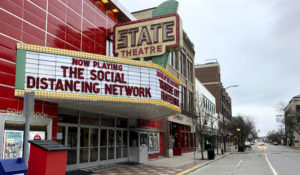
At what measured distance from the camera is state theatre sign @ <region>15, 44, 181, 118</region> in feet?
41.9

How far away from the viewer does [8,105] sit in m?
12.2

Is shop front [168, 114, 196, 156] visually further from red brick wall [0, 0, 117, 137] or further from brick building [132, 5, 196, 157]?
red brick wall [0, 0, 117, 137]

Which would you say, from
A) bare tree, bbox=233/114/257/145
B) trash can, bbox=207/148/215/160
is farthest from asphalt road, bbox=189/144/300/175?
bare tree, bbox=233/114/257/145

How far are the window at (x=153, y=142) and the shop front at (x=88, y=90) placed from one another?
525cm

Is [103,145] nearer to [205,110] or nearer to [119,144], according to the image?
[119,144]

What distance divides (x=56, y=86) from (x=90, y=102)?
1960 mm

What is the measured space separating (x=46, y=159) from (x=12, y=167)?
0.86 m

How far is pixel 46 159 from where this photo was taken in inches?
303

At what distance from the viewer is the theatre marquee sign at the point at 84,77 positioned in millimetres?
12766

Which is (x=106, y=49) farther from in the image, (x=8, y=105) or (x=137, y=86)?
(x=8, y=105)

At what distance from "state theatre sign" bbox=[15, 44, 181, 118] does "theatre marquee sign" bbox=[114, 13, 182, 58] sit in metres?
1.69

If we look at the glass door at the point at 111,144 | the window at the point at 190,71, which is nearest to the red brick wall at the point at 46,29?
the glass door at the point at 111,144

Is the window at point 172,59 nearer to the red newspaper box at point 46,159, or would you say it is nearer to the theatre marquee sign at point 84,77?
the theatre marquee sign at point 84,77

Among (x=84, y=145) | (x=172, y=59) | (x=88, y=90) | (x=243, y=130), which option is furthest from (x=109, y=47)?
(x=243, y=130)
